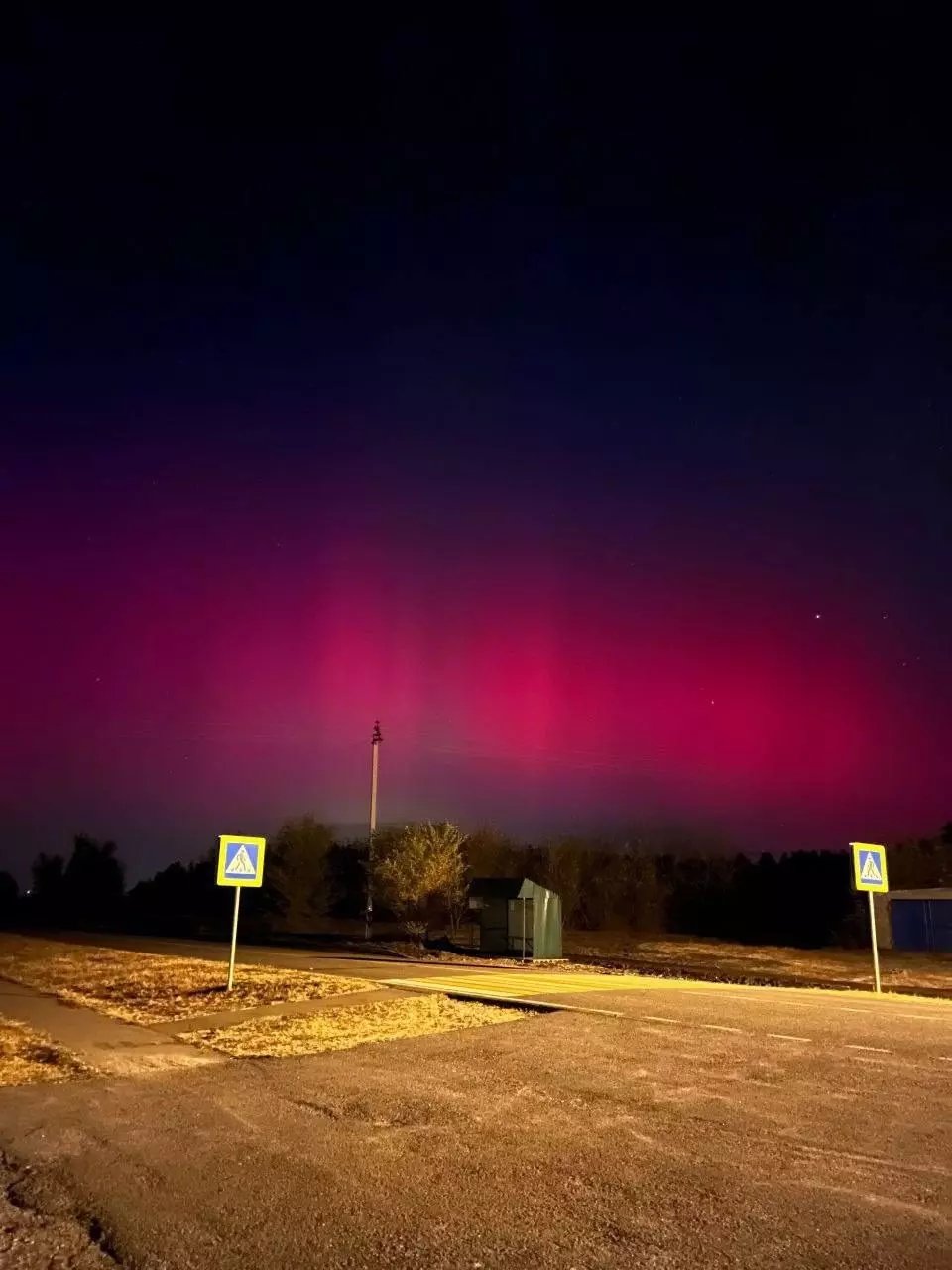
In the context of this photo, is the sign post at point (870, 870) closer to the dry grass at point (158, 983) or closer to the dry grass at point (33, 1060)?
the dry grass at point (158, 983)

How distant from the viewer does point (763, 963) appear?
1070 inches

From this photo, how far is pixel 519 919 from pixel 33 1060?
18.3m

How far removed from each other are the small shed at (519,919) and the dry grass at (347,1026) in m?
12.6

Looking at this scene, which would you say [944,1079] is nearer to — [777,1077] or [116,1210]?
[777,1077]

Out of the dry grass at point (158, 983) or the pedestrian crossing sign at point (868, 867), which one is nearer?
the dry grass at point (158, 983)

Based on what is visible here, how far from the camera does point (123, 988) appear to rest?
53.8 feet

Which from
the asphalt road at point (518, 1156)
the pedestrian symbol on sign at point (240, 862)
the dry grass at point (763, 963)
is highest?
the pedestrian symbol on sign at point (240, 862)

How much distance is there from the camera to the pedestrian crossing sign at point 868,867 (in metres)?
18.0

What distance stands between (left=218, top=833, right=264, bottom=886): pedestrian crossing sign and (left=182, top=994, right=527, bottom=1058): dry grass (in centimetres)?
406

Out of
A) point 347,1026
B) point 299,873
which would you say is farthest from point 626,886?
point 347,1026

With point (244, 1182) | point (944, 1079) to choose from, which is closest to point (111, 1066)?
point (244, 1182)

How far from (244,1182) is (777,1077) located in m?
4.90

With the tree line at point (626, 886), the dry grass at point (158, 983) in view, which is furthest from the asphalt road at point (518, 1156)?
the tree line at point (626, 886)

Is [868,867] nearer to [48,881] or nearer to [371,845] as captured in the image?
[371,845]
